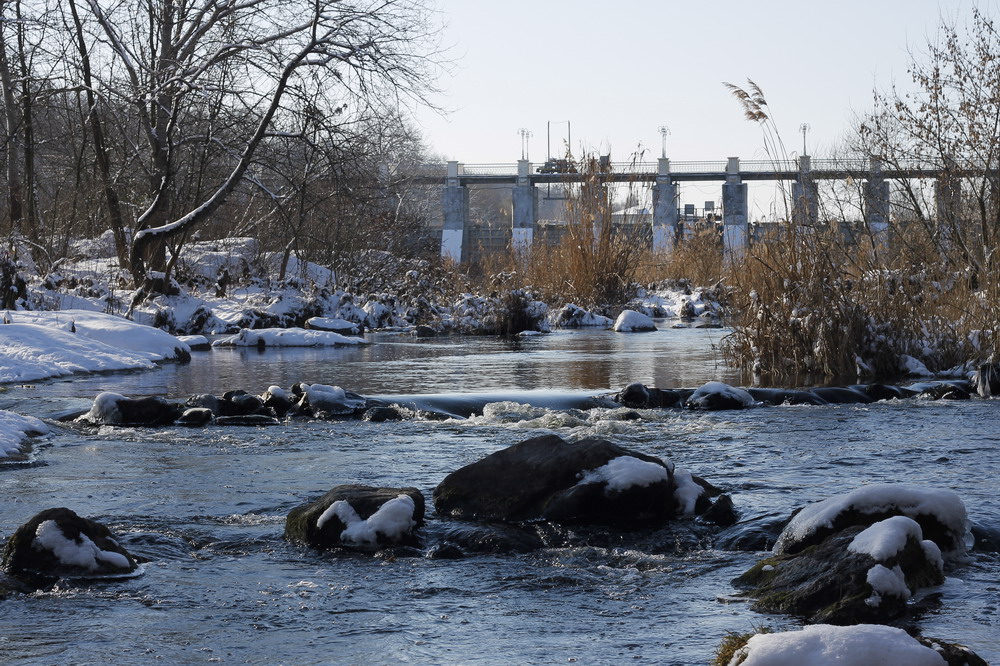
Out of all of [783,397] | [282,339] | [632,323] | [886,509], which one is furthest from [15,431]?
[632,323]

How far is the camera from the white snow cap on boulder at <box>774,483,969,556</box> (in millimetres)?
4332

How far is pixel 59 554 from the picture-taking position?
13.9 feet

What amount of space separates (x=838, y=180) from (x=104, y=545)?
11055 mm

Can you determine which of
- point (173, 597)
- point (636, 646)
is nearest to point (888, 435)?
point (636, 646)

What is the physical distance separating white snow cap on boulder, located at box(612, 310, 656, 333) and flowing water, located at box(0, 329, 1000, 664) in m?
7.81

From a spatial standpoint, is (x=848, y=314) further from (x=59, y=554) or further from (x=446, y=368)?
(x=59, y=554)

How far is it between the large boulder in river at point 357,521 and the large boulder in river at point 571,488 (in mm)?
414

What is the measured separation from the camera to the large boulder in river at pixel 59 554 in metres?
4.21

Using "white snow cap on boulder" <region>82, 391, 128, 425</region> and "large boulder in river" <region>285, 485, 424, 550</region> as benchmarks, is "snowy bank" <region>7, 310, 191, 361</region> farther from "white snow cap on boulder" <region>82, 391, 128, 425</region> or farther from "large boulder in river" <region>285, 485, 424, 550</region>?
"large boulder in river" <region>285, 485, 424, 550</region>

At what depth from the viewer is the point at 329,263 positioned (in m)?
22.1

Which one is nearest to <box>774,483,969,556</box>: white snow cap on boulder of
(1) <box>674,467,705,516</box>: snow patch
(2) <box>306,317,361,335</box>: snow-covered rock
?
(1) <box>674,467,705,516</box>: snow patch

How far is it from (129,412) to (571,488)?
175 inches

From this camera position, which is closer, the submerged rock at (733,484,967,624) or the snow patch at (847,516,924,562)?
the submerged rock at (733,484,967,624)

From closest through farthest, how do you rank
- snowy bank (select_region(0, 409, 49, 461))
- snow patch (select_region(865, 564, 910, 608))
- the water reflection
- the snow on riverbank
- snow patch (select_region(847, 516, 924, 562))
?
snow patch (select_region(865, 564, 910, 608)), snow patch (select_region(847, 516, 924, 562)), snowy bank (select_region(0, 409, 49, 461)), the water reflection, the snow on riverbank
